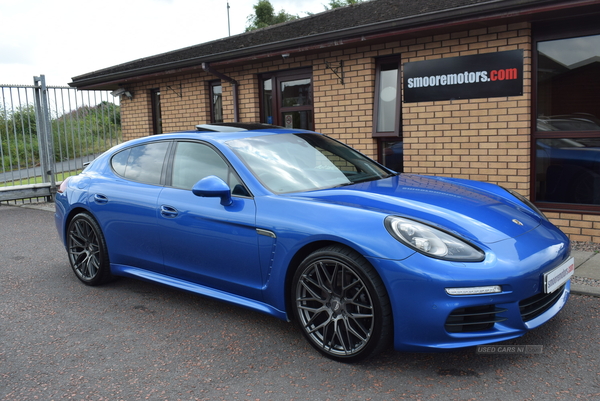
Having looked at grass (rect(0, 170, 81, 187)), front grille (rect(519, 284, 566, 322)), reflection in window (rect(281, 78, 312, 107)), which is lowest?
front grille (rect(519, 284, 566, 322))

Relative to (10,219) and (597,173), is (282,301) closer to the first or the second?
(597,173)

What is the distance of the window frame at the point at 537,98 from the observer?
5.93m

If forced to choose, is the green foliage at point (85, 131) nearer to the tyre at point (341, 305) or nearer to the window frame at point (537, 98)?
the window frame at point (537, 98)

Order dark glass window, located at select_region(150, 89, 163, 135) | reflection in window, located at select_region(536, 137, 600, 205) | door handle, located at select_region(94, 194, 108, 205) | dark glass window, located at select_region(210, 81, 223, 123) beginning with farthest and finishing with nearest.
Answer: dark glass window, located at select_region(150, 89, 163, 135)
dark glass window, located at select_region(210, 81, 223, 123)
reflection in window, located at select_region(536, 137, 600, 205)
door handle, located at select_region(94, 194, 108, 205)

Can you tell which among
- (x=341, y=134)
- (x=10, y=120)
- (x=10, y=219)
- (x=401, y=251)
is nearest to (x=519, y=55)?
(x=341, y=134)

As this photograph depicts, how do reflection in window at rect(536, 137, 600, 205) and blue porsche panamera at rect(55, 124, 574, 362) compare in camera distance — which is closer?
blue porsche panamera at rect(55, 124, 574, 362)

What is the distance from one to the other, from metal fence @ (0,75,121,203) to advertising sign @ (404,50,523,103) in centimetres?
794

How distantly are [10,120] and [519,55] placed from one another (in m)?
10.2

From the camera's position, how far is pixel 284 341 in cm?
366

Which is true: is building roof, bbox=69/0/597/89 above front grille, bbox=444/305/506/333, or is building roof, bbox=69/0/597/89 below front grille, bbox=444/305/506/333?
above

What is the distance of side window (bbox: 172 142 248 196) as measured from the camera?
3941mm

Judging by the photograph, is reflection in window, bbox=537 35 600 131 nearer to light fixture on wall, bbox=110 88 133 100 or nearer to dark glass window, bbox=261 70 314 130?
dark glass window, bbox=261 70 314 130

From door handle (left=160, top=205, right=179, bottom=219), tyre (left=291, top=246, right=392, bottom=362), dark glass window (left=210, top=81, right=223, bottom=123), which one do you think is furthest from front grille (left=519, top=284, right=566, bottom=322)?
dark glass window (left=210, top=81, right=223, bottom=123)

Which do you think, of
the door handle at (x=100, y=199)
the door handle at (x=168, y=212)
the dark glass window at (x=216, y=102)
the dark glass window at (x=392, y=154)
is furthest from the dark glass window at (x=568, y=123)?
the dark glass window at (x=216, y=102)
